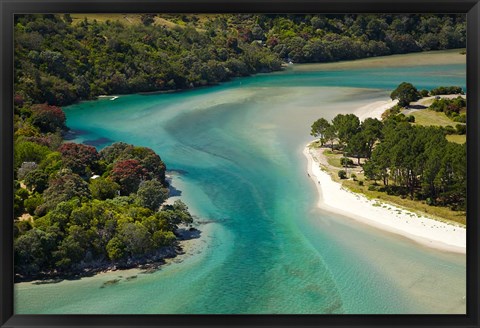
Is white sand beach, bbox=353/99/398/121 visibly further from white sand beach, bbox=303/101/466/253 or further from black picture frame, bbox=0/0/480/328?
black picture frame, bbox=0/0/480/328

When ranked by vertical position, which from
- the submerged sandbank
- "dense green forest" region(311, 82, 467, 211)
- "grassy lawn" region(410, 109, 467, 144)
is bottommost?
"dense green forest" region(311, 82, 467, 211)

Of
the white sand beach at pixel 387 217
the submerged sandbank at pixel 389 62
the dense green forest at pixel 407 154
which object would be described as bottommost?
the white sand beach at pixel 387 217

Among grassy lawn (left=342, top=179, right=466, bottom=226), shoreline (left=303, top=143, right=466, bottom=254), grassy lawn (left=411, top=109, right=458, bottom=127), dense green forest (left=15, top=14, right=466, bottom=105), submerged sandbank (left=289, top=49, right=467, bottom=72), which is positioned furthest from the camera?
submerged sandbank (left=289, top=49, right=467, bottom=72)

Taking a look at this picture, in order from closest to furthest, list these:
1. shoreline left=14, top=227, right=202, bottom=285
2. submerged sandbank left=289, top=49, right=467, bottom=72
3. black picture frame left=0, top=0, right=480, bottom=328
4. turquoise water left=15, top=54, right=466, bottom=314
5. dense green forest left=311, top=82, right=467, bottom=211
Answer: black picture frame left=0, top=0, right=480, bottom=328
turquoise water left=15, top=54, right=466, bottom=314
shoreline left=14, top=227, right=202, bottom=285
dense green forest left=311, top=82, right=467, bottom=211
submerged sandbank left=289, top=49, right=467, bottom=72

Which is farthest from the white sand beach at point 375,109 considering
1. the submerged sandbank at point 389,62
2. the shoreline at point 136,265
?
the shoreline at point 136,265

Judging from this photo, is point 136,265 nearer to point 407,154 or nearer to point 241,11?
point 241,11

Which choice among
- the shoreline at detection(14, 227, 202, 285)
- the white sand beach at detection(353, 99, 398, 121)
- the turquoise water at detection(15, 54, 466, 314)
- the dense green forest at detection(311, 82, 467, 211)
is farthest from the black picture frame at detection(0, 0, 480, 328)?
the white sand beach at detection(353, 99, 398, 121)

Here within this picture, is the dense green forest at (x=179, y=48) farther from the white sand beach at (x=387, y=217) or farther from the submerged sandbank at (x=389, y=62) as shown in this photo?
the white sand beach at (x=387, y=217)
